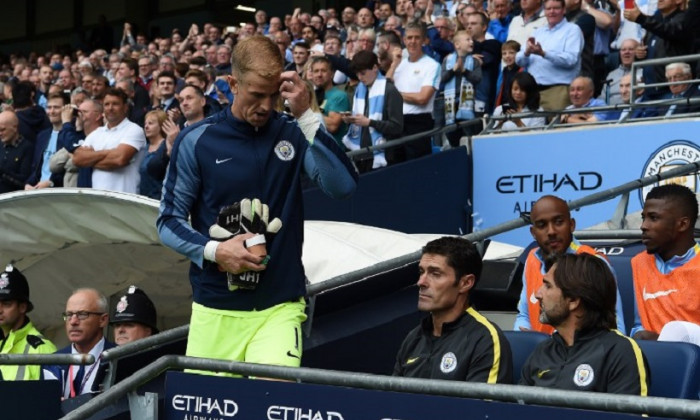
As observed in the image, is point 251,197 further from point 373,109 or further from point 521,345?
point 373,109

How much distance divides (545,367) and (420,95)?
769 cm

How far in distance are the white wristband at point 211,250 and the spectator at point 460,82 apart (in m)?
7.67

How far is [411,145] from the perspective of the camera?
39.8ft

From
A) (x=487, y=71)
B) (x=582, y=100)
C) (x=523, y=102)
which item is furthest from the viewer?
(x=487, y=71)

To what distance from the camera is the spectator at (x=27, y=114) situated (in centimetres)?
1460

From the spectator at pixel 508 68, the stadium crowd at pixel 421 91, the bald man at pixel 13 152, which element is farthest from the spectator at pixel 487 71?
the bald man at pixel 13 152

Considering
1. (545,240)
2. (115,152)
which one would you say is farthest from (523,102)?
(545,240)

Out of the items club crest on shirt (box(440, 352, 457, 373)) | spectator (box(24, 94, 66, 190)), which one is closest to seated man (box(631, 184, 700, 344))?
club crest on shirt (box(440, 352, 457, 373))

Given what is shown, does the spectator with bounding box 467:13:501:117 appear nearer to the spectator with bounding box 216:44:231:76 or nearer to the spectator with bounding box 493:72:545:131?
the spectator with bounding box 493:72:545:131

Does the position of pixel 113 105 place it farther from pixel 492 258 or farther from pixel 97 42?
pixel 97 42

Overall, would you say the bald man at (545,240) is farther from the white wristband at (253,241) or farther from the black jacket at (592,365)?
the white wristband at (253,241)

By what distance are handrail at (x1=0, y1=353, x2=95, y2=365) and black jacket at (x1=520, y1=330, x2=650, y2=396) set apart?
1995 mm

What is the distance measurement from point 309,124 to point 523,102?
22.6 ft

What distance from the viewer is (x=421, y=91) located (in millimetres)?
12258
